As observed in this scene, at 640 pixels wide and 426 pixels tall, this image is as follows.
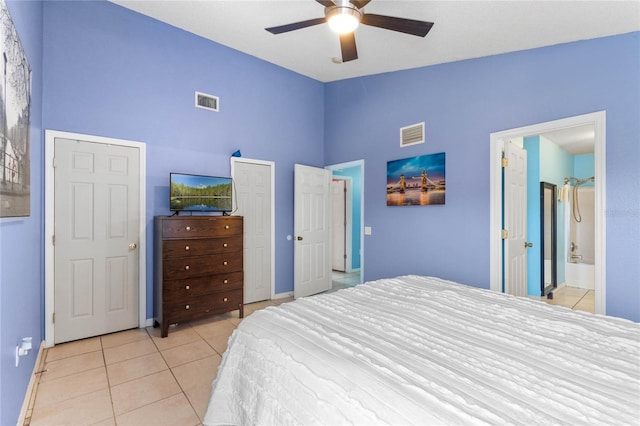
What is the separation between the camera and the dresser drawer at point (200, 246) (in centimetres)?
312

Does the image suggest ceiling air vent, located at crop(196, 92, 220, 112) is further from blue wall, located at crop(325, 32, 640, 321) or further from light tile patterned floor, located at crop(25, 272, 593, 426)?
light tile patterned floor, located at crop(25, 272, 593, 426)

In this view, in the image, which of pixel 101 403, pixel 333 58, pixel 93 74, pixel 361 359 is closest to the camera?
pixel 361 359

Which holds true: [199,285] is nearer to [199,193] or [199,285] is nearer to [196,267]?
[196,267]

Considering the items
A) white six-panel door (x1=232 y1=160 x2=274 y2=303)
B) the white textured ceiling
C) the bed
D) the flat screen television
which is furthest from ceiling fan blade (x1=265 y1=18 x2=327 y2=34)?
the bed

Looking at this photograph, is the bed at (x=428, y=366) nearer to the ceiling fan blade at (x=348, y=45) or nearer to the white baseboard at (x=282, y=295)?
the ceiling fan blade at (x=348, y=45)

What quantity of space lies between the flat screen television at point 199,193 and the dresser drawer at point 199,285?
78 centimetres

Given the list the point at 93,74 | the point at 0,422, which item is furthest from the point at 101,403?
the point at 93,74

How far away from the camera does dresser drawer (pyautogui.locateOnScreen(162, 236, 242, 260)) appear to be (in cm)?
312

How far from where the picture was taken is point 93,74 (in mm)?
3066

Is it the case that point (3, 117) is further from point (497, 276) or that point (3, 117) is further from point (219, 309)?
point (497, 276)

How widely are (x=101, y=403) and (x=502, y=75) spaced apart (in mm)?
4362

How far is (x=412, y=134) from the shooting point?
3.82 metres

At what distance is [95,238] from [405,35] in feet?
12.3

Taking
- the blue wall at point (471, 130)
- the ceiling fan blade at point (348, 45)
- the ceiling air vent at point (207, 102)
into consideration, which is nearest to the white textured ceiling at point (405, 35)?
the blue wall at point (471, 130)
